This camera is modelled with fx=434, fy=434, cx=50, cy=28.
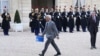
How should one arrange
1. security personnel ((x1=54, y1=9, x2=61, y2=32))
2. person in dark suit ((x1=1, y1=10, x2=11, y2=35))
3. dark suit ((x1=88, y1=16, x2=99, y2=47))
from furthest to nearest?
1. security personnel ((x1=54, y1=9, x2=61, y2=32))
2. person in dark suit ((x1=1, y1=10, x2=11, y2=35))
3. dark suit ((x1=88, y1=16, x2=99, y2=47))

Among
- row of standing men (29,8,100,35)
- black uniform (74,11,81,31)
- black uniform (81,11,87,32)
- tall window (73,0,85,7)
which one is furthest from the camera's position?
tall window (73,0,85,7)

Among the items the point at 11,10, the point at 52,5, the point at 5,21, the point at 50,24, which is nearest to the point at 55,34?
the point at 50,24

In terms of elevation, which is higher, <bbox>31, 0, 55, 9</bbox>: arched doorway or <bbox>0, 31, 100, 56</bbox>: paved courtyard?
<bbox>31, 0, 55, 9</bbox>: arched doorway

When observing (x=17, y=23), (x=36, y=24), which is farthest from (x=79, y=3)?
(x=36, y=24)

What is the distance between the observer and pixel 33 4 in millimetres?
37281

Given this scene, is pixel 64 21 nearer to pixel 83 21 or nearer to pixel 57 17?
pixel 57 17

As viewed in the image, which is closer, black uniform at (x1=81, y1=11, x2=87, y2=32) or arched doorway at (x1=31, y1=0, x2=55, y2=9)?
black uniform at (x1=81, y1=11, x2=87, y2=32)

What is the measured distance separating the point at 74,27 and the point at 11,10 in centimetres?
604

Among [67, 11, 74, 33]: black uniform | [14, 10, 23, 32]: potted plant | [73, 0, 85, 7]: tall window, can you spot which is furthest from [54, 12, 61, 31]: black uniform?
[73, 0, 85, 7]: tall window

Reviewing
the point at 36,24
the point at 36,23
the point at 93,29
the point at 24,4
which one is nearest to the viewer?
the point at 93,29

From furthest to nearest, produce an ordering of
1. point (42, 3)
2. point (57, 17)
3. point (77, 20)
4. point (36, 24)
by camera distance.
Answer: point (42, 3) < point (77, 20) < point (57, 17) < point (36, 24)

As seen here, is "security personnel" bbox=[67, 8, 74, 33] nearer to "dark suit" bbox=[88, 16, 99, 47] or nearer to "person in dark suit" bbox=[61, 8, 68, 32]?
"person in dark suit" bbox=[61, 8, 68, 32]

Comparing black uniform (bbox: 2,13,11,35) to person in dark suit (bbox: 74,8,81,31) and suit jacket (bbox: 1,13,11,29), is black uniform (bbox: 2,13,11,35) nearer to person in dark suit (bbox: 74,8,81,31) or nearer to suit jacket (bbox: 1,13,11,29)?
suit jacket (bbox: 1,13,11,29)

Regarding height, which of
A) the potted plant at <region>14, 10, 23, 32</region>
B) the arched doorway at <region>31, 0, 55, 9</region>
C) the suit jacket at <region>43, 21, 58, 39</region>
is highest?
the suit jacket at <region>43, 21, 58, 39</region>
